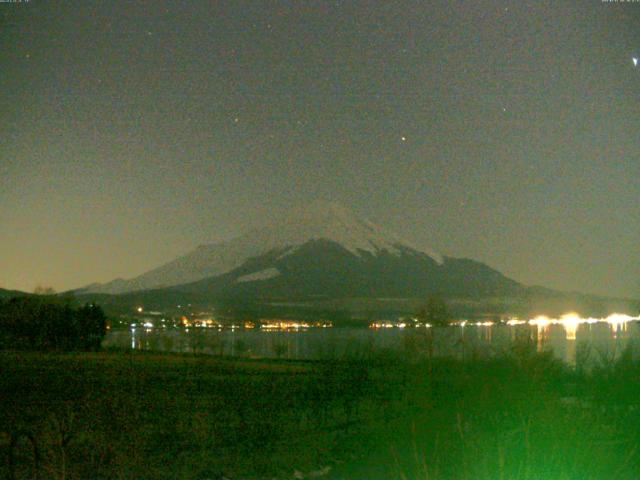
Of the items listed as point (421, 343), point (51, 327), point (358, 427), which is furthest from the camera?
point (51, 327)

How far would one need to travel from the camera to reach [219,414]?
58.6 ft

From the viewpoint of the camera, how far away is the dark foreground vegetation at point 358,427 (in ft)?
30.9

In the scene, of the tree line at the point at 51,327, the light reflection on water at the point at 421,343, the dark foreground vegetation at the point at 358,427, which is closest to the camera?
the dark foreground vegetation at the point at 358,427

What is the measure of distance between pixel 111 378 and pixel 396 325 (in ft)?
407

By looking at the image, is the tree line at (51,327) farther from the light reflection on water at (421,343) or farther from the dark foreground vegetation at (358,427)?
the dark foreground vegetation at (358,427)

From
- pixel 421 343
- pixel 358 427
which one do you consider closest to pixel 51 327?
pixel 421 343

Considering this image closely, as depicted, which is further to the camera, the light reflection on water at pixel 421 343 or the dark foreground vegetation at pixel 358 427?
the light reflection on water at pixel 421 343

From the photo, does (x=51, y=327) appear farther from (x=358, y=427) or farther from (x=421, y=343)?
(x=358, y=427)

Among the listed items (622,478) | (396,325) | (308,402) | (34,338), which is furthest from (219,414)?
(396,325)

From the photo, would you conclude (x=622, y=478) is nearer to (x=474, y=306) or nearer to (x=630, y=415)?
(x=630, y=415)

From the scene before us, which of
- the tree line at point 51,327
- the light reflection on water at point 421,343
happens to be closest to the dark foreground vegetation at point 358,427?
the light reflection on water at point 421,343

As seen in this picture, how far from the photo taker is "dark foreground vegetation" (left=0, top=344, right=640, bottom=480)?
30.9ft

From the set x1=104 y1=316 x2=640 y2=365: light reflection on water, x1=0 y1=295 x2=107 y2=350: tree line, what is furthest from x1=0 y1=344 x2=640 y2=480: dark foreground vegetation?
x1=0 y1=295 x2=107 y2=350: tree line

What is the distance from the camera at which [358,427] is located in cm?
1628
